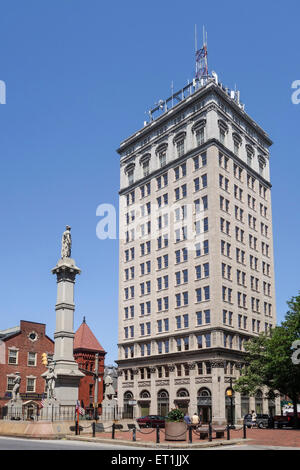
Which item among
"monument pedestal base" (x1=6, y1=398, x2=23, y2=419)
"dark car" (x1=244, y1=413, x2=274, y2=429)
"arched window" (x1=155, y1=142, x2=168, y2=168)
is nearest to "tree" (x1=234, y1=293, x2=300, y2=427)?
"dark car" (x1=244, y1=413, x2=274, y2=429)

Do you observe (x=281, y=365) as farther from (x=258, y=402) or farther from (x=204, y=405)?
(x=258, y=402)

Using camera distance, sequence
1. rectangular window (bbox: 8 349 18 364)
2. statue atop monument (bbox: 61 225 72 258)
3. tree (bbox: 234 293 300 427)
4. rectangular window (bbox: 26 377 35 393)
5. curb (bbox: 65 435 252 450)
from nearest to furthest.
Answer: curb (bbox: 65 435 252 450) < statue atop monument (bbox: 61 225 72 258) < tree (bbox: 234 293 300 427) < rectangular window (bbox: 8 349 18 364) < rectangular window (bbox: 26 377 35 393)

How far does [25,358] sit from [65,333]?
123ft

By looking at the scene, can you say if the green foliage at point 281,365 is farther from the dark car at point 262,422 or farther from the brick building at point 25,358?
the brick building at point 25,358

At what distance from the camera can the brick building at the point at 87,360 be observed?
3369 inches

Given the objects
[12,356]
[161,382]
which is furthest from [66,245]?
[12,356]

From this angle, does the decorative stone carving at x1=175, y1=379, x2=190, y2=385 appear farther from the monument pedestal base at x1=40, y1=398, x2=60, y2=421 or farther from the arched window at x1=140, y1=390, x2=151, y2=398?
the monument pedestal base at x1=40, y1=398, x2=60, y2=421

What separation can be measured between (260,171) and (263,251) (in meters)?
13.6

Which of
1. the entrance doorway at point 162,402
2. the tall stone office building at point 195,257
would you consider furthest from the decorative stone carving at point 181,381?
the entrance doorway at point 162,402

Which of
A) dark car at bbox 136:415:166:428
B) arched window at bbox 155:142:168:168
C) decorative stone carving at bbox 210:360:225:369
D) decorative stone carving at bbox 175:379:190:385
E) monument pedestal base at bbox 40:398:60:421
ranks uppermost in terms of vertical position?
arched window at bbox 155:142:168:168

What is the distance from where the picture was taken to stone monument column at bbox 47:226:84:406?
39.2 m

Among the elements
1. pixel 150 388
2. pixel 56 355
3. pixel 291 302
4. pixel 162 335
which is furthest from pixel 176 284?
pixel 56 355

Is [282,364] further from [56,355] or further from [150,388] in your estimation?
[150,388]

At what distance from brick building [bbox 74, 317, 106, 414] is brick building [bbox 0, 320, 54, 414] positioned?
9.70 meters
